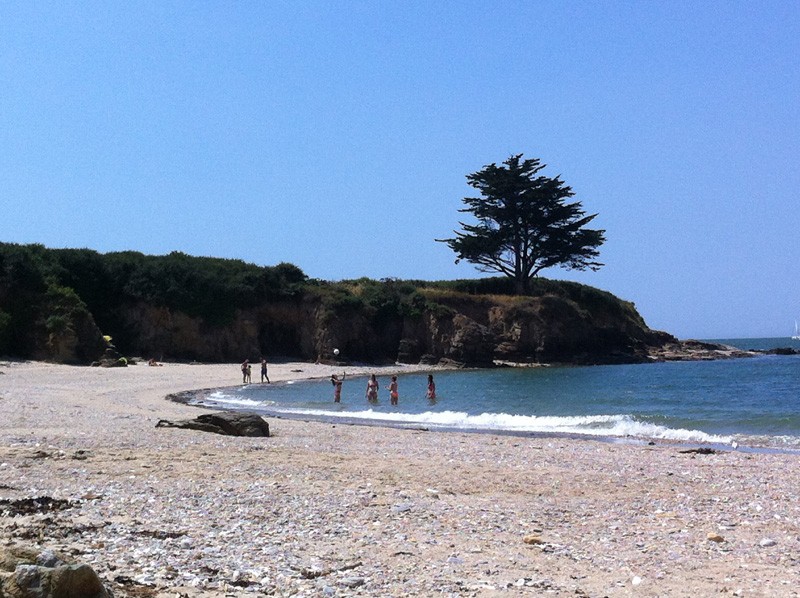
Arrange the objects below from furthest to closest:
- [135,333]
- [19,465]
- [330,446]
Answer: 1. [135,333]
2. [330,446]
3. [19,465]

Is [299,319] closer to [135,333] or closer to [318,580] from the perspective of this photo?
[135,333]

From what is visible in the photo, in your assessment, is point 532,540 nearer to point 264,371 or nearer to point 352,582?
point 352,582

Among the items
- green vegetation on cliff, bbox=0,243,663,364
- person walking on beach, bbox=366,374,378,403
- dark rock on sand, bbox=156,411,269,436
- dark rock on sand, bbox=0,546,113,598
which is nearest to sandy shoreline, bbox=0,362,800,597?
dark rock on sand, bbox=0,546,113,598

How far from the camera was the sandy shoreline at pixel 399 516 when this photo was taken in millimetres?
6027

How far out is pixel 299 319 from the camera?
57344mm

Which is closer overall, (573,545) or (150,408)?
(573,545)

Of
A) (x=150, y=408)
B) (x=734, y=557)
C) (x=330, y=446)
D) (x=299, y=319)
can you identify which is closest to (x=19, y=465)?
(x=330, y=446)

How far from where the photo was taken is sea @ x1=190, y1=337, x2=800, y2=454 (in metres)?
20.0

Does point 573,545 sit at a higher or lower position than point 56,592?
lower

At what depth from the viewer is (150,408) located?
77.0 feet

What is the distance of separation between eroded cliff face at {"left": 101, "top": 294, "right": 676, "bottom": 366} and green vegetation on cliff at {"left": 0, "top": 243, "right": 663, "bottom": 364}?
0.27 ft

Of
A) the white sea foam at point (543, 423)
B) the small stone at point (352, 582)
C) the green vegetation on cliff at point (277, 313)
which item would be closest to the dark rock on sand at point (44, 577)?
the small stone at point (352, 582)

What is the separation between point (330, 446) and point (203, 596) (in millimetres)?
9706

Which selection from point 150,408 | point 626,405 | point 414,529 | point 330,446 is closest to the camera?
point 414,529
